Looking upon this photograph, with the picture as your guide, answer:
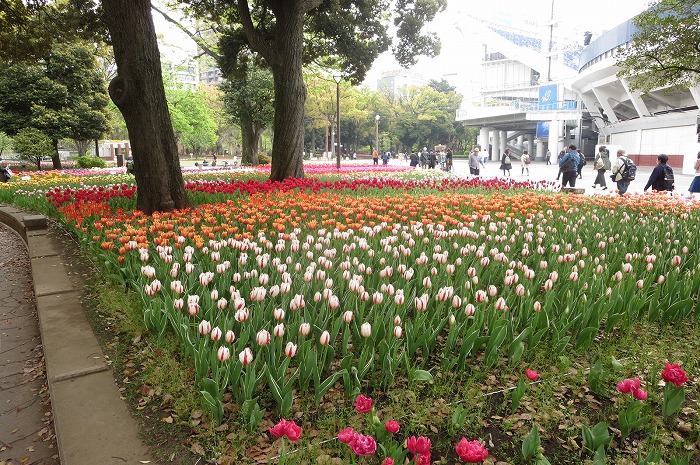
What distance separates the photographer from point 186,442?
7.13ft

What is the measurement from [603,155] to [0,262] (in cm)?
1824

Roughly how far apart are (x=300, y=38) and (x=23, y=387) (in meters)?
10.1

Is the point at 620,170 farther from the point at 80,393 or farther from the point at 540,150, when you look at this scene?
the point at 540,150

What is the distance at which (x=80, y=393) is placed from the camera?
252 cm

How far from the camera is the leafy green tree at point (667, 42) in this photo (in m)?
12.7

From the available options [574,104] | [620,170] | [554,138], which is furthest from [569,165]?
[574,104]

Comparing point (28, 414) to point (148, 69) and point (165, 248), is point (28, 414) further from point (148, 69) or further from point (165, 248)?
point (148, 69)

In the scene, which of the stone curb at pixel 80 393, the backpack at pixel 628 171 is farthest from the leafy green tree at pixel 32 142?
the backpack at pixel 628 171

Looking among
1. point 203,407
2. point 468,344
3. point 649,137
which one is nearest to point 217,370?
point 203,407

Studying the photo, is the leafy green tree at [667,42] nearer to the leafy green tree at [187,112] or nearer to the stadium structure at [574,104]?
the stadium structure at [574,104]

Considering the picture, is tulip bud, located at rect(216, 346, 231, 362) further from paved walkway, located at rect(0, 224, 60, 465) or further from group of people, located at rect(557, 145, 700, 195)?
group of people, located at rect(557, 145, 700, 195)

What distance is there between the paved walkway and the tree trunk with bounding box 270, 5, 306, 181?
6.94 m

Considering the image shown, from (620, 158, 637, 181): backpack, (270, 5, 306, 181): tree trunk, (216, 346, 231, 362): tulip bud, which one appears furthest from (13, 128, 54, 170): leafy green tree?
(216, 346, 231, 362): tulip bud

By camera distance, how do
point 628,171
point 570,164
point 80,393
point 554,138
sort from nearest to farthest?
1. point 80,393
2. point 628,171
3. point 570,164
4. point 554,138
